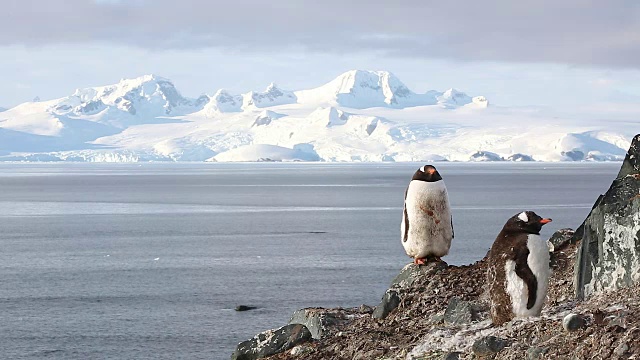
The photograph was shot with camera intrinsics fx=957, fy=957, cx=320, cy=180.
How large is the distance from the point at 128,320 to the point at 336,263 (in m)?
22.3

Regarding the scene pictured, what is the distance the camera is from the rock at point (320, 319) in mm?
19609

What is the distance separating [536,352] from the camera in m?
14.4

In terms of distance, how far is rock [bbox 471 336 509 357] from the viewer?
15.1 m

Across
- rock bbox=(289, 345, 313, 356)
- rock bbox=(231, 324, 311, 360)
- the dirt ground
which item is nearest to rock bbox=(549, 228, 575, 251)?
the dirt ground

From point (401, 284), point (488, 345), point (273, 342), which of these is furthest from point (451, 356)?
point (273, 342)

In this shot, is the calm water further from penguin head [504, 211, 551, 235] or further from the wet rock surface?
penguin head [504, 211, 551, 235]

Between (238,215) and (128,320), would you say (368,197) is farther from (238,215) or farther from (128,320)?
(128,320)

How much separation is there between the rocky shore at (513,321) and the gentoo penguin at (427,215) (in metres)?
0.60

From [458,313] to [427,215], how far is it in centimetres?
367

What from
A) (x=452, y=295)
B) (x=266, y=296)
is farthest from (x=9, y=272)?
(x=452, y=295)

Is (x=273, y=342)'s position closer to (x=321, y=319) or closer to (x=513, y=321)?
(x=321, y=319)

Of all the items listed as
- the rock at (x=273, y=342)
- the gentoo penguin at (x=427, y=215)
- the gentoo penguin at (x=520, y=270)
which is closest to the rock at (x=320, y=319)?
the rock at (x=273, y=342)

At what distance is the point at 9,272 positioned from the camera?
62.3 m

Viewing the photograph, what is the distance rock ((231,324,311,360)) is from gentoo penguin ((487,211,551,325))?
473cm
